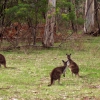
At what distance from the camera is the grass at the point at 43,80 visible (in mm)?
10250

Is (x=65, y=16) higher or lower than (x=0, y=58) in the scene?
higher

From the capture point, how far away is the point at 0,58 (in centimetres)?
1550

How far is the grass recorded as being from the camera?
33.6ft

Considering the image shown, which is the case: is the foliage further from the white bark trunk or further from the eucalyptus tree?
the white bark trunk

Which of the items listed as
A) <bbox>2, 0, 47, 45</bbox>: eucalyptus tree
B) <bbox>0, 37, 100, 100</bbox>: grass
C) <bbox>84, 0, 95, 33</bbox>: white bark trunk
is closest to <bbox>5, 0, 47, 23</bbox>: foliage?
<bbox>2, 0, 47, 45</bbox>: eucalyptus tree

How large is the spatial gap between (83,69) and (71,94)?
568 cm

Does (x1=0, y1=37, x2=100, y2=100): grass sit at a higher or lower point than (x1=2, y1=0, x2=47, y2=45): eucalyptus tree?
lower

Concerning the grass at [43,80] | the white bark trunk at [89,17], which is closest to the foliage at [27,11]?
the grass at [43,80]

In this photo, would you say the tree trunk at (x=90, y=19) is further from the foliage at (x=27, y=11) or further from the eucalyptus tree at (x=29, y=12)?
the foliage at (x=27, y=11)

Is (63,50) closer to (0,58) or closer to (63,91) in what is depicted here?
(0,58)

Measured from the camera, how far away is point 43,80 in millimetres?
13133

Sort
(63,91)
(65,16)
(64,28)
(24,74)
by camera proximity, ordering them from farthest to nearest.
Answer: (64,28)
(65,16)
(24,74)
(63,91)

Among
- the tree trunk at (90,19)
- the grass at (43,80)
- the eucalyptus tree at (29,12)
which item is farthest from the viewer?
the tree trunk at (90,19)

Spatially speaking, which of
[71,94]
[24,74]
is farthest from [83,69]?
[71,94]
